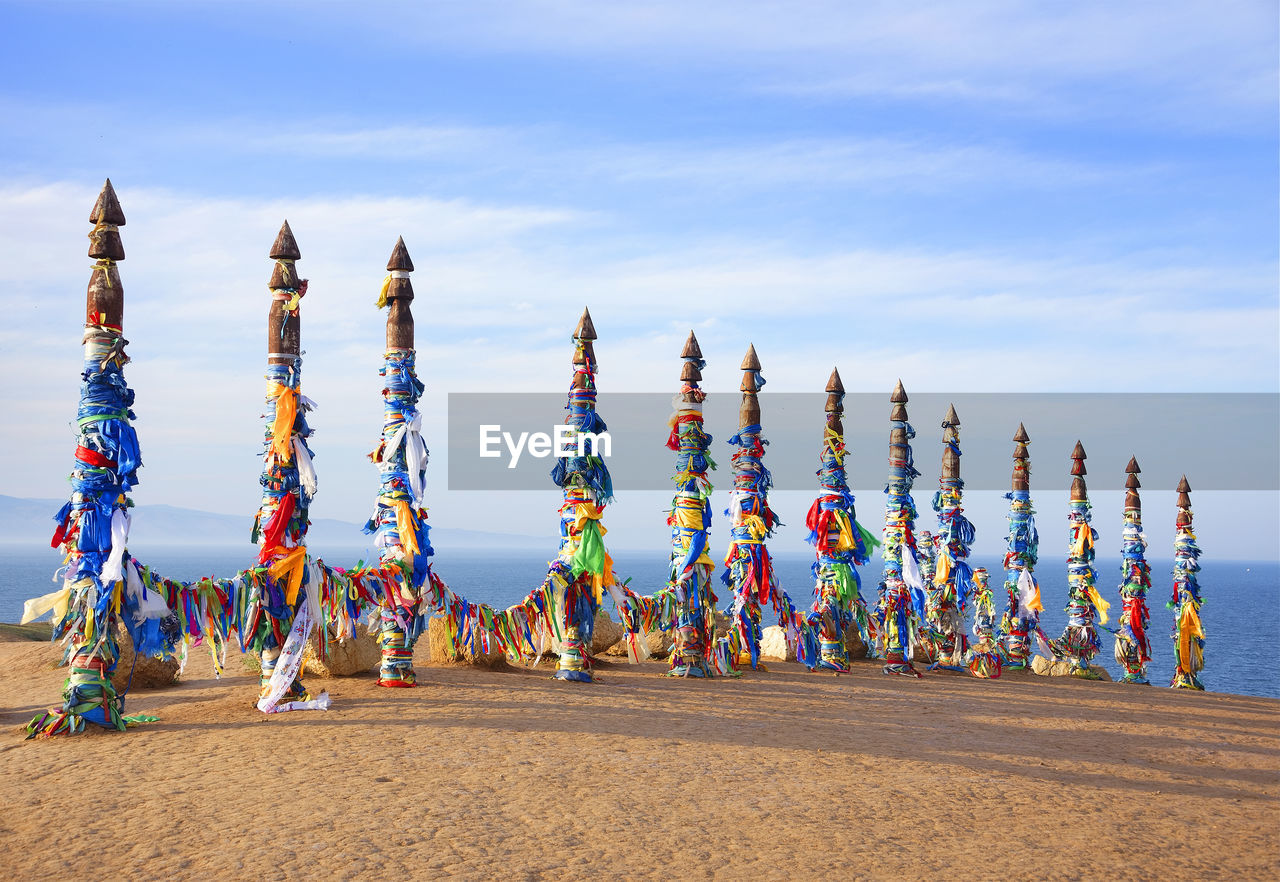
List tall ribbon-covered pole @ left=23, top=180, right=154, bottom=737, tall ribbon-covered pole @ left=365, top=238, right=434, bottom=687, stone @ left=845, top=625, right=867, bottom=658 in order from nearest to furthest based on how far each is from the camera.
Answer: tall ribbon-covered pole @ left=23, top=180, right=154, bottom=737, tall ribbon-covered pole @ left=365, top=238, right=434, bottom=687, stone @ left=845, top=625, right=867, bottom=658

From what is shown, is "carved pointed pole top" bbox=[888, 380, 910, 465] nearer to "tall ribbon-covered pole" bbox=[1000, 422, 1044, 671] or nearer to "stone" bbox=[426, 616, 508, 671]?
"tall ribbon-covered pole" bbox=[1000, 422, 1044, 671]

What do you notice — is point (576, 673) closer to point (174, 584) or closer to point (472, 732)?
point (472, 732)

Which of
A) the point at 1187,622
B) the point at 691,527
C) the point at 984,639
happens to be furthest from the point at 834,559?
the point at 1187,622

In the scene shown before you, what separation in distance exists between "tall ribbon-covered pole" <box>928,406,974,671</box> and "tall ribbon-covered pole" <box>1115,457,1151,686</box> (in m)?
4.66

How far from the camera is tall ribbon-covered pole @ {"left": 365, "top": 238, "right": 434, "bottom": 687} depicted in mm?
13828

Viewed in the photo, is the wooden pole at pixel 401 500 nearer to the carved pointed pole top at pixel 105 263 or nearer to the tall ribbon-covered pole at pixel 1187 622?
the carved pointed pole top at pixel 105 263

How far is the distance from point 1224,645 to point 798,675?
204 feet

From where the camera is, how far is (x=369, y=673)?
50.7 ft

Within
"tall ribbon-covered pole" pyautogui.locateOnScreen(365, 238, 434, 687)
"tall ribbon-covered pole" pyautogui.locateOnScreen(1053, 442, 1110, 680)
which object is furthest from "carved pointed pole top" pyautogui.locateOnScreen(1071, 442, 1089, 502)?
"tall ribbon-covered pole" pyautogui.locateOnScreen(365, 238, 434, 687)

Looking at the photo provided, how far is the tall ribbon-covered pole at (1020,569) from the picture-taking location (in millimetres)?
23375

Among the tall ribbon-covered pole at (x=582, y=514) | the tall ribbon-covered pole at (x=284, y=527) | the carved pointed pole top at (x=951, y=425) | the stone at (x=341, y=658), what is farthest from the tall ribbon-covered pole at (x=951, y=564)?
the tall ribbon-covered pole at (x=284, y=527)

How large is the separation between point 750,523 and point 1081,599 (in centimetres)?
1054

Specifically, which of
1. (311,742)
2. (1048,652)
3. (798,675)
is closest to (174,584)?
(311,742)

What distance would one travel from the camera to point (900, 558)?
20.8m
